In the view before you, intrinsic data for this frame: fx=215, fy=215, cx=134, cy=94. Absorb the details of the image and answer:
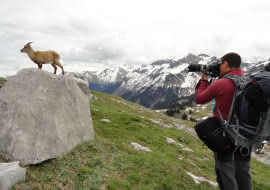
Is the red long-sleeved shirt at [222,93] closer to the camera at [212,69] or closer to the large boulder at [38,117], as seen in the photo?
the camera at [212,69]

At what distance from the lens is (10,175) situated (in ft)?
23.6

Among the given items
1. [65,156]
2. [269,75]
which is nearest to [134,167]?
[65,156]

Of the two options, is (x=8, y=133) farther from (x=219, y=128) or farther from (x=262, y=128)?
(x=262, y=128)

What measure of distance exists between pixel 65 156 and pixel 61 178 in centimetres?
152

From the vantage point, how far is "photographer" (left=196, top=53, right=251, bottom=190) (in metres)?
6.48

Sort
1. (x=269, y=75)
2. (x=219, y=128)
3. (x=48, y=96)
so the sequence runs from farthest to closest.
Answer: (x=48, y=96) < (x=219, y=128) < (x=269, y=75)

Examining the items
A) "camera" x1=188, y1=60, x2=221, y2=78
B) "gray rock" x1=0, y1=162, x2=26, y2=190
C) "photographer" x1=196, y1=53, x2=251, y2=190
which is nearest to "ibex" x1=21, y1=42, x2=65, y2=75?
"gray rock" x1=0, y1=162, x2=26, y2=190

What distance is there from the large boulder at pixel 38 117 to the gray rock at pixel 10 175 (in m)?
0.97

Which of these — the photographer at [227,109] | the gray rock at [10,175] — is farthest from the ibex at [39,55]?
the photographer at [227,109]

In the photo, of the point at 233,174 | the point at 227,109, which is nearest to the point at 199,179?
the point at 233,174

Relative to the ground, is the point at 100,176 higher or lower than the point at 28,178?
lower

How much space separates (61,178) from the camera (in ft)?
27.8

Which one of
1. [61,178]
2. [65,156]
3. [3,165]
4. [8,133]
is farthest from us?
[65,156]

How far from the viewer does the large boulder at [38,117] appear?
891 cm
